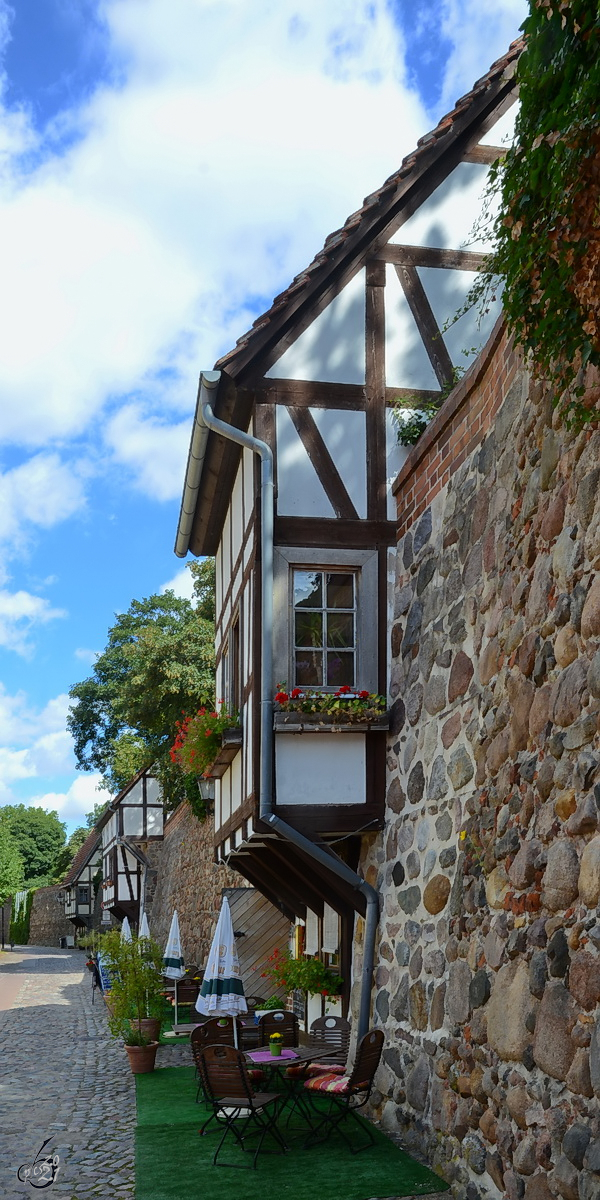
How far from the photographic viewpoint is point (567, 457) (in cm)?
523

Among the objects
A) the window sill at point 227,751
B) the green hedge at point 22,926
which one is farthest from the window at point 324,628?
the green hedge at point 22,926

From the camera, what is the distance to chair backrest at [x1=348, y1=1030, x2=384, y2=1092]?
294 inches

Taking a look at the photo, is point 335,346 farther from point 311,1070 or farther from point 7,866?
point 7,866

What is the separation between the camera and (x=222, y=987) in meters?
9.86

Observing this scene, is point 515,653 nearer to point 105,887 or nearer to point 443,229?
point 443,229

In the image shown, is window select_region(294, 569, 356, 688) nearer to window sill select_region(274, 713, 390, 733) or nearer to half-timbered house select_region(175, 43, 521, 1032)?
half-timbered house select_region(175, 43, 521, 1032)

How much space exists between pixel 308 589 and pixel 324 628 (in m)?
0.36

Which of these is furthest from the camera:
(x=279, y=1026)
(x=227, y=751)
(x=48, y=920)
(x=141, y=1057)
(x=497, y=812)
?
(x=48, y=920)

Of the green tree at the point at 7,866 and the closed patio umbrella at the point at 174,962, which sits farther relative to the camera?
the green tree at the point at 7,866

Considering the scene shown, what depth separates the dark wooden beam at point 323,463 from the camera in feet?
29.9

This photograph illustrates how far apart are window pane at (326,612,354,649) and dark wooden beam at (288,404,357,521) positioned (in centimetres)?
83

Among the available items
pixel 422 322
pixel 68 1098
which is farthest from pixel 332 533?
pixel 68 1098

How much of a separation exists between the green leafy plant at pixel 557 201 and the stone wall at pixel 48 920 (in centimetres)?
4615

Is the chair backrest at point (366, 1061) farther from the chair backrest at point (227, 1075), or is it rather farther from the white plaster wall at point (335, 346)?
the white plaster wall at point (335, 346)
